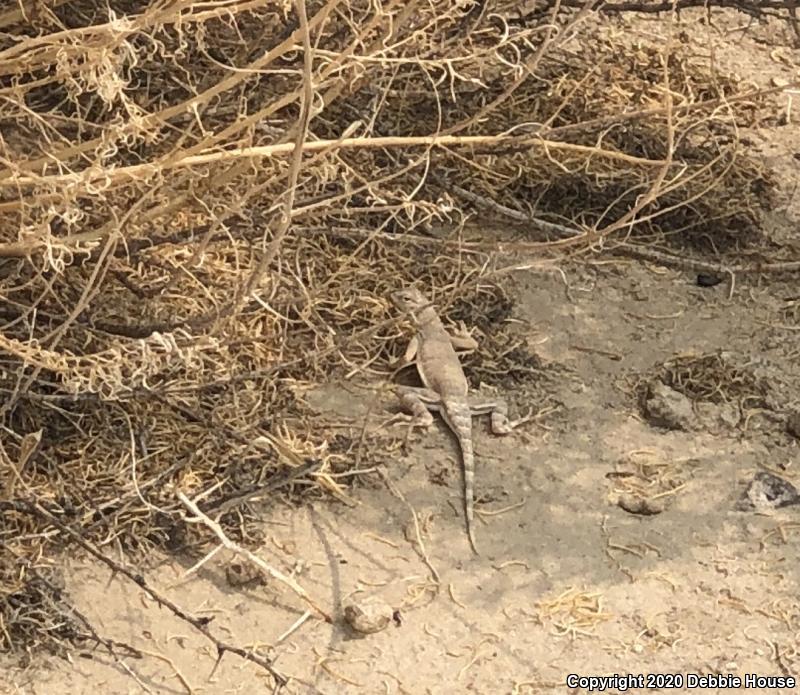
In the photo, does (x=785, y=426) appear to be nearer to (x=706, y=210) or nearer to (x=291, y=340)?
(x=706, y=210)

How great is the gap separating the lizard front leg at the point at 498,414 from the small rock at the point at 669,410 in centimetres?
36

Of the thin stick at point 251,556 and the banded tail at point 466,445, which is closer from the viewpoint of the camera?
the thin stick at point 251,556

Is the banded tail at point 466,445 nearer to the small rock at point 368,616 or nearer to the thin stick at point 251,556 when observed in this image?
the small rock at point 368,616

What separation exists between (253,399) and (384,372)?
53 centimetres

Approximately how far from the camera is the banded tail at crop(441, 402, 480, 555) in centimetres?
360

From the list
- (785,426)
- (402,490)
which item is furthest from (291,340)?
(785,426)

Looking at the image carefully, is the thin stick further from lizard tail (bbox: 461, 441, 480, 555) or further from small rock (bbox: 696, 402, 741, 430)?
small rock (bbox: 696, 402, 741, 430)

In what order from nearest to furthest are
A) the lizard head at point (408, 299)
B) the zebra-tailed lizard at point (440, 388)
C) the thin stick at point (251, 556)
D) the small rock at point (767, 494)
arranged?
the thin stick at point (251, 556) → the small rock at point (767, 494) → the zebra-tailed lizard at point (440, 388) → the lizard head at point (408, 299)

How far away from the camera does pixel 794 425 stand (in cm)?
397

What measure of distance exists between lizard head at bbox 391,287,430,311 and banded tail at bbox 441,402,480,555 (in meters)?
0.39

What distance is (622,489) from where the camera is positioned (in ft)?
12.3

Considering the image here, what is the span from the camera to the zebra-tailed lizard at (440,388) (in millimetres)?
3924

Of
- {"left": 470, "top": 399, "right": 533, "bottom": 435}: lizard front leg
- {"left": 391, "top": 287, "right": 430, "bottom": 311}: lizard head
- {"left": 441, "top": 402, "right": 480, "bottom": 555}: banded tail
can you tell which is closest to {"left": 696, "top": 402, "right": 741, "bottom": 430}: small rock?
{"left": 470, "top": 399, "right": 533, "bottom": 435}: lizard front leg

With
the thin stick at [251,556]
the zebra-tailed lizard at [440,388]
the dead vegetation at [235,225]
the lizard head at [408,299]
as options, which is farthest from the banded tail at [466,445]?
the thin stick at [251,556]
